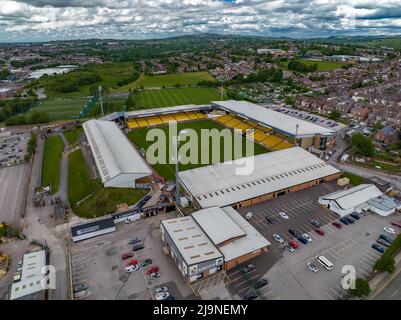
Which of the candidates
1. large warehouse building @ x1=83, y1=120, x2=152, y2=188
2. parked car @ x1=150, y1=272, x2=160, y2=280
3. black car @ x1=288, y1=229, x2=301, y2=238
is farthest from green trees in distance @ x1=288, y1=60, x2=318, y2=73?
parked car @ x1=150, y1=272, x2=160, y2=280

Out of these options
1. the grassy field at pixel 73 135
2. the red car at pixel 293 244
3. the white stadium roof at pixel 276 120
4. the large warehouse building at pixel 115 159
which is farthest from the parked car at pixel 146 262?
the grassy field at pixel 73 135

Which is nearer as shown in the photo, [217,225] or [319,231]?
[217,225]

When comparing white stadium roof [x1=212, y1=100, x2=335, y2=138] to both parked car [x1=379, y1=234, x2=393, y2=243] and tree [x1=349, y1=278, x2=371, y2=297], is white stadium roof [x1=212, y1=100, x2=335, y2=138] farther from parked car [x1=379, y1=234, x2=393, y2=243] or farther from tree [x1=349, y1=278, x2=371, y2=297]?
tree [x1=349, y1=278, x2=371, y2=297]

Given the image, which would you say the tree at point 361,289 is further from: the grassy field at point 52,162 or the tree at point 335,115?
the tree at point 335,115

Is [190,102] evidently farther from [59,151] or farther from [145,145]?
[59,151]

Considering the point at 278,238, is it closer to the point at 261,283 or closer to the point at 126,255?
A: the point at 261,283

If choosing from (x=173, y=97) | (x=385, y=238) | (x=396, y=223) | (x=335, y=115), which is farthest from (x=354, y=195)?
(x=173, y=97)
